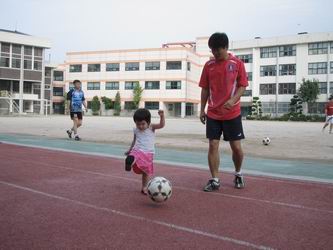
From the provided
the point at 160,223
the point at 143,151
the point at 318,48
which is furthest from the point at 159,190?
the point at 318,48

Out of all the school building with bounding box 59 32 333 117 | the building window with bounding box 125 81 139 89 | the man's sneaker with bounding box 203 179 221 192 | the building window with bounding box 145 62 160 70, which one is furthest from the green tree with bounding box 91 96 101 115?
the man's sneaker with bounding box 203 179 221 192

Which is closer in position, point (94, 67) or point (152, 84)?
point (152, 84)

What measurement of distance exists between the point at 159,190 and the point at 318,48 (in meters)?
68.7

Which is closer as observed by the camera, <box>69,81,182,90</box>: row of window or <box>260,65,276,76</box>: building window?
<box>260,65,276,76</box>: building window

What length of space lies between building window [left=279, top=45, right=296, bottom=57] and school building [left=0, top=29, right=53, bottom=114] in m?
38.1

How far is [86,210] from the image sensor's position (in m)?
4.79

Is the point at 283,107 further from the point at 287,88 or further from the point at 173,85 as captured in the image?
the point at 173,85

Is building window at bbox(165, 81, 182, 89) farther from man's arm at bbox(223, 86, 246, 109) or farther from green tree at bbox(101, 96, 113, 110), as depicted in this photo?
man's arm at bbox(223, 86, 246, 109)

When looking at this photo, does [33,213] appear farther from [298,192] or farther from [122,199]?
[298,192]

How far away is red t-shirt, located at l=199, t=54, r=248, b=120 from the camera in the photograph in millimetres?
5961

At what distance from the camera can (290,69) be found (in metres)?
70.3

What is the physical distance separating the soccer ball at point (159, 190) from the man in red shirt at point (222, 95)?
1.07 m

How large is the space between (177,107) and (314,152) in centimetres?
6242

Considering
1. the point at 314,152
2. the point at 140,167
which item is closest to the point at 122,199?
the point at 140,167
